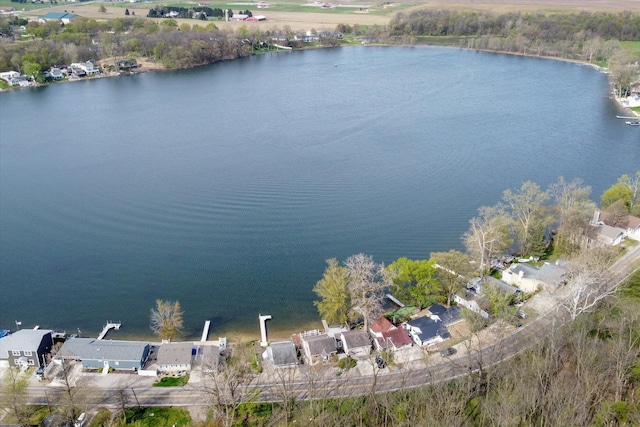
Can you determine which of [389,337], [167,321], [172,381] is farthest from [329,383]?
[167,321]

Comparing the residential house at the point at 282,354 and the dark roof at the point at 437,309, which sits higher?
the dark roof at the point at 437,309

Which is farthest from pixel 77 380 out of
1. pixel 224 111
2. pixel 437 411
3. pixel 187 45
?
pixel 187 45

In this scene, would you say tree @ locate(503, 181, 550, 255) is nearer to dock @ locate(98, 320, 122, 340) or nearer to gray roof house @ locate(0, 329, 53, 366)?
dock @ locate(98, 320, 122, 340)

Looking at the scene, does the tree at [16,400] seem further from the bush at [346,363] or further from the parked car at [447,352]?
the parked car at [447,352]

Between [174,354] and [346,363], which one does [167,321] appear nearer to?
[174,354]

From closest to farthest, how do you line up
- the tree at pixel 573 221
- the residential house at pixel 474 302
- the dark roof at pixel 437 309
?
the residential house at pixel 474 302, the dark roof at pixel 437 309, the tree at pixel 573 221

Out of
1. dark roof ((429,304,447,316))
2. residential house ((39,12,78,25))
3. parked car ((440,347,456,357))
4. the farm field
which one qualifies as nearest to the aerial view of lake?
dark roof ((429,304,447,316))

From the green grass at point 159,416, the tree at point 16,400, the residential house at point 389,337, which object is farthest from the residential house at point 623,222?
the tree at point 16,400
